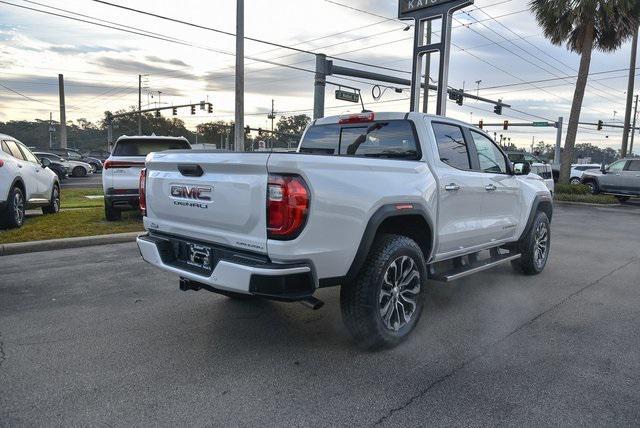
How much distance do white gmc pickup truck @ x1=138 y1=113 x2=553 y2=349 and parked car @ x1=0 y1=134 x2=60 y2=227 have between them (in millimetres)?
5189

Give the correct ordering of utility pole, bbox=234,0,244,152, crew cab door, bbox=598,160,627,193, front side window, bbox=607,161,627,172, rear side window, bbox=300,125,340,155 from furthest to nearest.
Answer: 1. front side window, bbox=607,161,627,172
2. crew cab door, bbox=598,160,627,193
3. utility pole, bbox=234,0,244,152
4. rear side window, bbox=300,125,340,155

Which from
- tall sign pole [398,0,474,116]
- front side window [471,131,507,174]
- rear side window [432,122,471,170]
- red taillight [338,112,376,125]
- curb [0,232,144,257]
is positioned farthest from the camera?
tall sign pole [398,0,474,116]

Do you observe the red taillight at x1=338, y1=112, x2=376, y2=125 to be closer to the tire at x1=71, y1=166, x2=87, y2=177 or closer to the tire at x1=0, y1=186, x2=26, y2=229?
the tire at x1=0, y1=186, x2=26, y2=229

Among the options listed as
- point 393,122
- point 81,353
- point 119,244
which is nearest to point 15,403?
point 81,353

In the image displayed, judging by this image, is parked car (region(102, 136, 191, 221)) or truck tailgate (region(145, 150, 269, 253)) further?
parked car (region(102, 136, 191, 221))

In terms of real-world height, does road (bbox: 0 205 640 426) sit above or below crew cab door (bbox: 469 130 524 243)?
below

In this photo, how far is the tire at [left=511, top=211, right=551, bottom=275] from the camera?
6047mm

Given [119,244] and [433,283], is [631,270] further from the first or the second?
[119,244]

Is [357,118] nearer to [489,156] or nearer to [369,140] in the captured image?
[369,140]

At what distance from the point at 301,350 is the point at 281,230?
1199 millimetres

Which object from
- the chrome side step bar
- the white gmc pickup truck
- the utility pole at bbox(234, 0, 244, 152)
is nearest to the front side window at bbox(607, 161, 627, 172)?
the utility pole at bbox(234, 0, 244, 152)

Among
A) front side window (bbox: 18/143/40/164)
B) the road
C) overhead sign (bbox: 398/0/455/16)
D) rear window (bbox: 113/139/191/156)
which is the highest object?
overhead sign (bbox: 398/0/455/16)

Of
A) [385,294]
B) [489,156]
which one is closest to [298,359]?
[385,294]

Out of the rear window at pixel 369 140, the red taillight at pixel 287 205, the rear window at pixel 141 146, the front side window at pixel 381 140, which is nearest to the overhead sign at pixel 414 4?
the rear window at pixel 141 146
